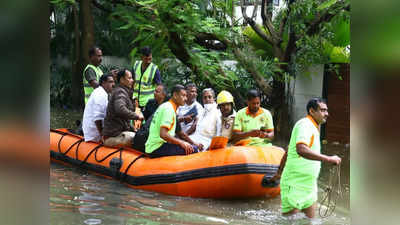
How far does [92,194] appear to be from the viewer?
6.55m

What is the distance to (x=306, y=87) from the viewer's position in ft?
40.3

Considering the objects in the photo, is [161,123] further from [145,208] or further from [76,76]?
[76,76]

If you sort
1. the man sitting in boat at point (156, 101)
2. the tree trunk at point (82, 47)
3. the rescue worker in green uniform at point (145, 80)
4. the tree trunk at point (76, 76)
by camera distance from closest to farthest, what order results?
the man sitting in boat at point (156, 101) < the rescue worker in green uniform at point (145, 80) < the tree trunk at point (82, 47) < the tree trunk at point (76, 76)

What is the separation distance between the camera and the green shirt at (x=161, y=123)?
654 cm

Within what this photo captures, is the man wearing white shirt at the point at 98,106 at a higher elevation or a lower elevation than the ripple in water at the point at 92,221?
higher

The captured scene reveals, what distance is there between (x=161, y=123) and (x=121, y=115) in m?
0.92

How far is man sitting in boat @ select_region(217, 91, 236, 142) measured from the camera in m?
6.82

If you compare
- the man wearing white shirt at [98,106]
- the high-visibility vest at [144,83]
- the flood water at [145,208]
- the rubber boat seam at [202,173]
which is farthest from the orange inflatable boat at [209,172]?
the high-visibility vest at [144,83]

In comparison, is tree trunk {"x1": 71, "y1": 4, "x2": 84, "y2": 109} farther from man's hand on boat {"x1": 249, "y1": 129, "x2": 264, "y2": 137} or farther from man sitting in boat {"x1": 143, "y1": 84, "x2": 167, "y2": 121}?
man's hand on boat {"x1": 249, "y1": 129, "x2": 264, "y2": 137}

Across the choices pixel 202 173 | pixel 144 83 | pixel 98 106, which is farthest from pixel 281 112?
pixel 202 173

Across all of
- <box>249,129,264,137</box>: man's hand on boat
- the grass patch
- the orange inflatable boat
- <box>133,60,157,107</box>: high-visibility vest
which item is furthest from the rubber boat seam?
the grass patch

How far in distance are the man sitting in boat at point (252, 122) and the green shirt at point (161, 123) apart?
863 millimetres

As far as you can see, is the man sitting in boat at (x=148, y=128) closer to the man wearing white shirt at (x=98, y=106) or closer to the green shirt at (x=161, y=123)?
the green shirt at (x=161, y=123)
